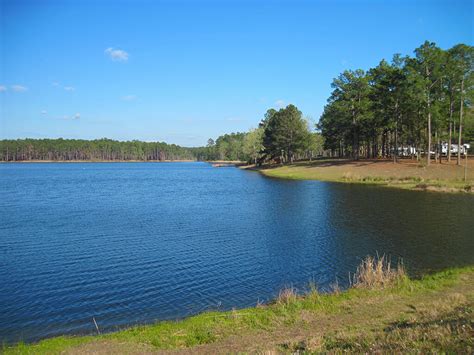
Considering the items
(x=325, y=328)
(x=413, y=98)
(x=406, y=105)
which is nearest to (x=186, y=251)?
(x=325, y=328)

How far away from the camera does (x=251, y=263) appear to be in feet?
75.8

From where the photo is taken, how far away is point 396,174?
71375mm

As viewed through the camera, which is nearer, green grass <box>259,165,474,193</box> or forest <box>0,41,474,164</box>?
green grass <box>259,165,474,193</box>

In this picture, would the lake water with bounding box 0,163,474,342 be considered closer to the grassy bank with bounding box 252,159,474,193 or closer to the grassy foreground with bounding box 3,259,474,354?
the grassy foreground with bounding box 3,259,474,354

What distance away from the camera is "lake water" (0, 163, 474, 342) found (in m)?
17.0

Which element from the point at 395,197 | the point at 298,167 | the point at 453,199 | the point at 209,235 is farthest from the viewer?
the point at 298,167

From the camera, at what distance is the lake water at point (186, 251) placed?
17047 mm

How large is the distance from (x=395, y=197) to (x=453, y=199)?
6.50m

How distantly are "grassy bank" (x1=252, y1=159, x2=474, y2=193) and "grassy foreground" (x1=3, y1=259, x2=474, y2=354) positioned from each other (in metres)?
46.4

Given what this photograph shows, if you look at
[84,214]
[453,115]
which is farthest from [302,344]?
[453,115]

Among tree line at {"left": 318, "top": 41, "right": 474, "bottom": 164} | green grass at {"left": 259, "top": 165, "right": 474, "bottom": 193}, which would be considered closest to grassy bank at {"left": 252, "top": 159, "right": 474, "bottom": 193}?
green grass at {"left": 259, "top": 165, "right": 474, "bottom": 193}

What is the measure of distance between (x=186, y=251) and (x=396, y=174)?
5543cm

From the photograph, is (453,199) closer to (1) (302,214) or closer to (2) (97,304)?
(1) (302,214)

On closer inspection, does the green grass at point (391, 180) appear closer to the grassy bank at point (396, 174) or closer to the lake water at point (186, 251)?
the grassy bank at point (396, 174)
